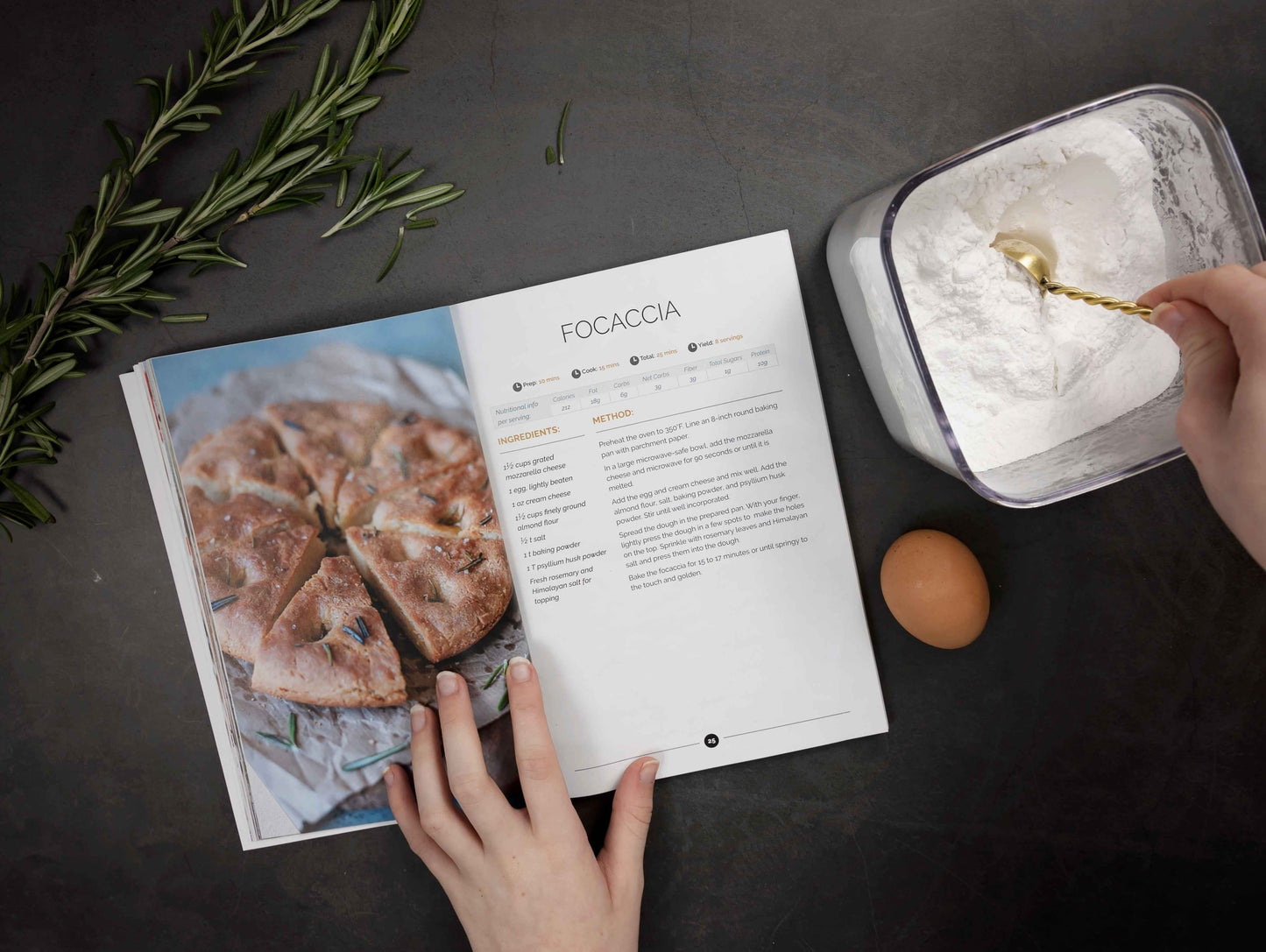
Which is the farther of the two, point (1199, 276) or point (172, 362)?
point (172, 362)

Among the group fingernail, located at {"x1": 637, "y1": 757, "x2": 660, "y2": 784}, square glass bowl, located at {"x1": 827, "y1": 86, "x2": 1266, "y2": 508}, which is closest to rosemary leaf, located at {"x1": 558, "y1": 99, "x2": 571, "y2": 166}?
square glass bowl, located at {"x1": 827, "y1": 86, "x2": 1266, "y2": 508}

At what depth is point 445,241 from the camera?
615 mm

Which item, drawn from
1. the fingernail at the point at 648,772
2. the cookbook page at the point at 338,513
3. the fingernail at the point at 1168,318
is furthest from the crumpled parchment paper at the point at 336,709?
the fingernail at the point at 1168,318

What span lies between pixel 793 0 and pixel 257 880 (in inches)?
34.4

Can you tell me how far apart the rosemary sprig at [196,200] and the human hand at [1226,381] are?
1.89 ft

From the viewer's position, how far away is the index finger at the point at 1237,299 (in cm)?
39

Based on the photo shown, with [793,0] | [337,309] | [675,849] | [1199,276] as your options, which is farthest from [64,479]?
[1199,276]

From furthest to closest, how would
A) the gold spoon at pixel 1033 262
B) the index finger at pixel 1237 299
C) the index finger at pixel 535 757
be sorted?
the index finger at pixel 535 757 < the gold spoon at pixel 1033 262 < the index finger at pixel 1237 299

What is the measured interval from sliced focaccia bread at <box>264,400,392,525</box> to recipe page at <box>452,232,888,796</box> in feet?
0.30

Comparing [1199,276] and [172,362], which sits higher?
[172,362]

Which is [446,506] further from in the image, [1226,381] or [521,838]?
[1226,381]

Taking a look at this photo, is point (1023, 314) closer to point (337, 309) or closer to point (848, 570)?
point (848, 570)

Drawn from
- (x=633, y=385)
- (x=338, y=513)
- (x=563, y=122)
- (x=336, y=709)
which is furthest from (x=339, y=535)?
(x=563, y=122)

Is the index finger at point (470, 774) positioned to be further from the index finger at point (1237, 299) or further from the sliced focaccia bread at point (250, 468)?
the index finger at point (1237, 299)
